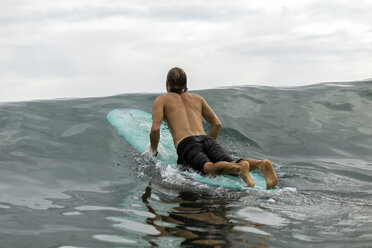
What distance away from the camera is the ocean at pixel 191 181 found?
3.79m

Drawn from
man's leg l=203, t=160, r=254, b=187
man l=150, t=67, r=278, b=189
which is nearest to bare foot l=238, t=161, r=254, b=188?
man's leg l=203, t=160, r=254, b=187

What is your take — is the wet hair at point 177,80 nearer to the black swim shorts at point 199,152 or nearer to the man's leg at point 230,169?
the black swim shorts at point 199,152

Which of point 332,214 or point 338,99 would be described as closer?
point 332,214

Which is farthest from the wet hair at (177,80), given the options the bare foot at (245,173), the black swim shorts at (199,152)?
the bare foot at (245,173)

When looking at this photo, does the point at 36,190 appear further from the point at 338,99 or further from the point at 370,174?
the point at 338,99

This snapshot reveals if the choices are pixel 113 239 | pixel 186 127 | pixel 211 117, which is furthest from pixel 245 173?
pixel 113 239

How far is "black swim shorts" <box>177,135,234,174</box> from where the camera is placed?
18.4 feet

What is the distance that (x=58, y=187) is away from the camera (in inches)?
225

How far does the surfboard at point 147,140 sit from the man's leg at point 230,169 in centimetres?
11

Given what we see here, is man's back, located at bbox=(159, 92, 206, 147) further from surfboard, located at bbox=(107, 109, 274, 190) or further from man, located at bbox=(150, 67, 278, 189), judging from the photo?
surfboard, located at bbox=(107, 109, 274, 190)

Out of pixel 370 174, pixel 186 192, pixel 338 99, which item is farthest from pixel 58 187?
pixel 338 99

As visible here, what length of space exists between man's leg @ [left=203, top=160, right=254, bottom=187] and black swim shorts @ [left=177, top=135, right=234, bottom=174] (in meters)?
0.15

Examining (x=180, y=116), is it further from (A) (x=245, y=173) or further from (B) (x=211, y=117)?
(A) (x=245, y=173)

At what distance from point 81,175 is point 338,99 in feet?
21.0
